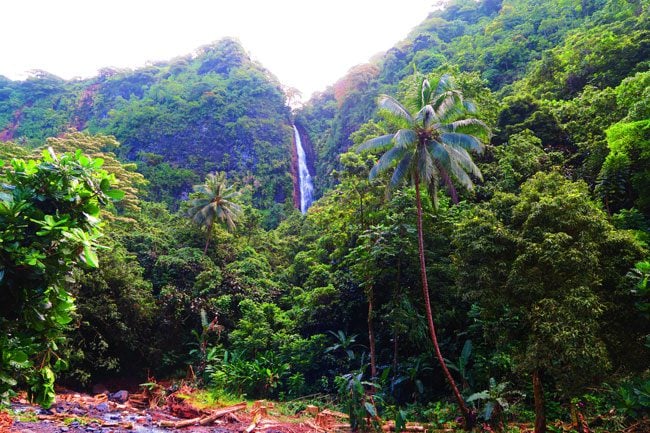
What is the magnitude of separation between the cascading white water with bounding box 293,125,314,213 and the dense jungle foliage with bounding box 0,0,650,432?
11.4 m

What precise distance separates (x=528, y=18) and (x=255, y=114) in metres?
38.0

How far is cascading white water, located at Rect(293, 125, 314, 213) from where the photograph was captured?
167 ft

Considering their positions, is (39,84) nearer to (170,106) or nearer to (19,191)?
(170,106)

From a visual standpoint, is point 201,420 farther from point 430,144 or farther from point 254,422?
point 430,144

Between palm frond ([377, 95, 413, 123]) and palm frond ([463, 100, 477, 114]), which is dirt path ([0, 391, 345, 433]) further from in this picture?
palm frond ([463, 100, 477, 114])

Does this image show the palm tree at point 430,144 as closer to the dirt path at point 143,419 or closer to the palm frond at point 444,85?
the palm frond at point 444,85

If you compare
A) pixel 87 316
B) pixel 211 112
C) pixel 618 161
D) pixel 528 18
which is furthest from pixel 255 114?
pixel 618 161

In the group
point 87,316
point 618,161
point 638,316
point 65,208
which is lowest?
point 87,316

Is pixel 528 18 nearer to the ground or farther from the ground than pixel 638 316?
farther from the ground

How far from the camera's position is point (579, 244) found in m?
9.19

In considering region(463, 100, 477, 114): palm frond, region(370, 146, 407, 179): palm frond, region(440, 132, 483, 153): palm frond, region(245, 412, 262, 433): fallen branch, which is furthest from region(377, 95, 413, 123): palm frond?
region(245, 412, 262, 433): fallen branch

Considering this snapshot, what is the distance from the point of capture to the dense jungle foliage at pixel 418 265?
4.23m

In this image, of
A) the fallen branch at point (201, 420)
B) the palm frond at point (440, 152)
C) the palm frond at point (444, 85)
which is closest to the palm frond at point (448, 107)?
the palm frond at point (440, 152)

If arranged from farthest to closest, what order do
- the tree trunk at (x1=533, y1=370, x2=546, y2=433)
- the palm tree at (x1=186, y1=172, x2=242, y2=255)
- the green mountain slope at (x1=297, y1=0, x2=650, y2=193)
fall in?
the palm tree at (x1=186, y1=172, x2=242, y2=255)
the green mountain slope at (x1=297, y1=0, x2=650, y2=193)
the tree trunk at (x1=533, y1=370, x2=546, y2=433)
